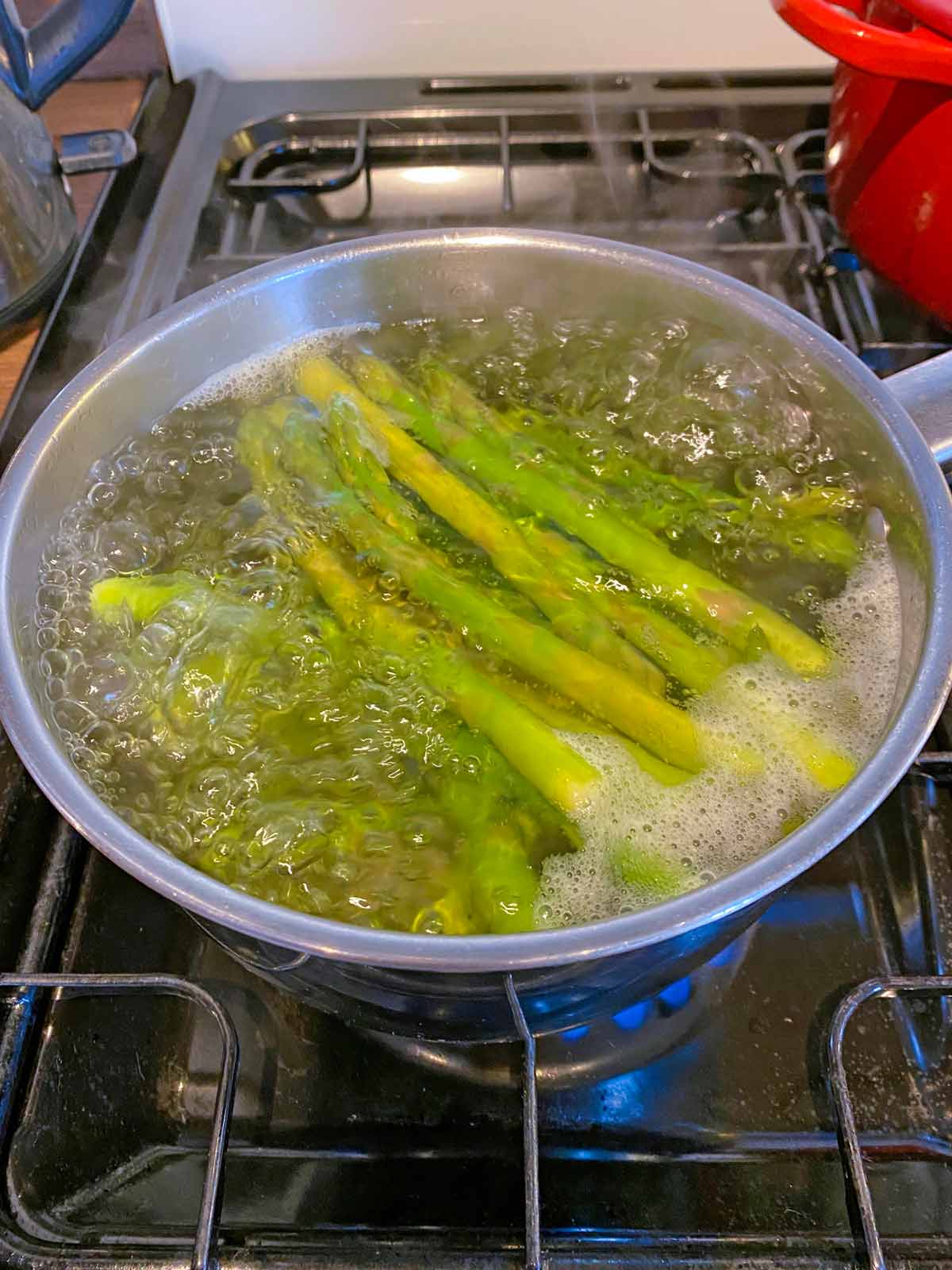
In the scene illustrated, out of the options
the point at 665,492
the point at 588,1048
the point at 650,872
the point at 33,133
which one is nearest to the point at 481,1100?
the point at 588,1048

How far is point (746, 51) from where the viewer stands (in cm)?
118

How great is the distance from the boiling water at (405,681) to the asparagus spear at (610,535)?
2 cm

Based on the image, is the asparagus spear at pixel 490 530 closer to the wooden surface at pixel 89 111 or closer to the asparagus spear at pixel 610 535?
the asparagus spear at pixel 610 535

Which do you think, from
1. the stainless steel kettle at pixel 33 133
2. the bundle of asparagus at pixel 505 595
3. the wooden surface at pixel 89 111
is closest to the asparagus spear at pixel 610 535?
the bundle of asparagus at pixel 505 595

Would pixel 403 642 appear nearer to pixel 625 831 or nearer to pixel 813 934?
pixel 625 831

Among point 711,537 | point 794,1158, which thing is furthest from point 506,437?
point 794,1158

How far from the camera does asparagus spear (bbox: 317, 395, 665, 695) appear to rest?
0.65m

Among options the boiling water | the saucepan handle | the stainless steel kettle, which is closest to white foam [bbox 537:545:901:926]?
the boiling water

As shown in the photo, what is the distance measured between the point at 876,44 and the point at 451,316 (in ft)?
1.26

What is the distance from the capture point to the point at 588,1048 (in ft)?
2.10

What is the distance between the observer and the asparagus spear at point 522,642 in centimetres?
61

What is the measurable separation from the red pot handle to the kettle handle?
23.9 inches

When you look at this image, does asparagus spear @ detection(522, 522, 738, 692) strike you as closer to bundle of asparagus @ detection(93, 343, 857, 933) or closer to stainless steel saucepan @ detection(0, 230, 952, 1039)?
bundle of asparagus @ detection(93, 343, 857, 933)

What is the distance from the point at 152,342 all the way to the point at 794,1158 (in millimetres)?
720
